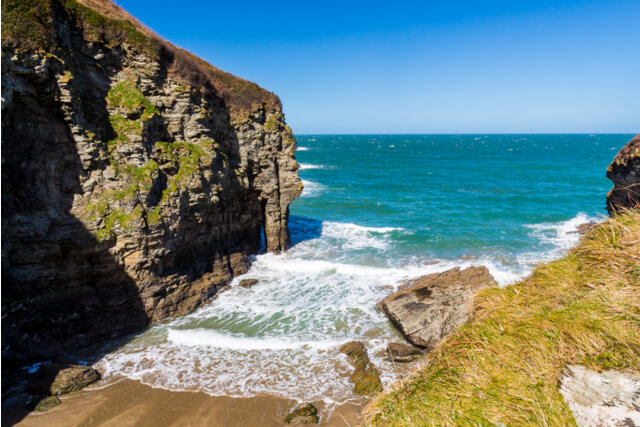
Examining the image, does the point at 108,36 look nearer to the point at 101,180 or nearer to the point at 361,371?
the point at 101,180

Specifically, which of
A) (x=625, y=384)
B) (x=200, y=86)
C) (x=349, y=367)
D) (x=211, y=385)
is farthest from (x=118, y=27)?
(x=625, y=384)

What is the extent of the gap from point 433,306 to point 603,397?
11242mm

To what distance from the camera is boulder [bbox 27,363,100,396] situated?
11.0 m

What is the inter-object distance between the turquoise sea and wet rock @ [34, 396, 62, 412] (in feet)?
5.78

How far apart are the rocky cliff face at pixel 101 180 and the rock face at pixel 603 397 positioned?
1528 cm

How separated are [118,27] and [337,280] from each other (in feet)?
56.8

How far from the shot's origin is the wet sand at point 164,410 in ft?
32.7

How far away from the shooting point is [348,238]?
28.8 m

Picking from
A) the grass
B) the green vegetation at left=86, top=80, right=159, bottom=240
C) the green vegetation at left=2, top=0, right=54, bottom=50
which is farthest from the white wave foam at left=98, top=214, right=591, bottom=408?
the green vegetation at left=2, top=0, right=54, bottom=50

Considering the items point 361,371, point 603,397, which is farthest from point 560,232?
point 603,397

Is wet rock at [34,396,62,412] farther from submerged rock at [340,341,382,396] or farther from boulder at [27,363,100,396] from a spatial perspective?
submerged rock at [340,341,382,396]

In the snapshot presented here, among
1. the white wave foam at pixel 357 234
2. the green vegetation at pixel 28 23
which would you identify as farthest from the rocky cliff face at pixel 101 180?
the white wave foam at pixel 357 234

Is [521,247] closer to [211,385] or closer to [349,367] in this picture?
[349,367]

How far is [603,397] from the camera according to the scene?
3.76 m
